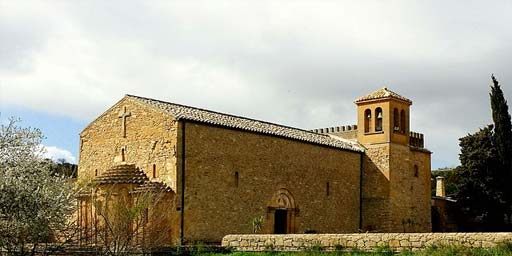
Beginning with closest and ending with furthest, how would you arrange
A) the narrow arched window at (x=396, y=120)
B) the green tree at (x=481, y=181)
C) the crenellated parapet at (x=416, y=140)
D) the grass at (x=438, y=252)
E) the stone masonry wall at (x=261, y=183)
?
the grass at (x=438, y=252) → the stone masonry wall at (x=261, y=183) → the narrow arched window at (x=396, y=120) → the crenellated parapet at (x=416, y=140) → the green tree at (x=481, y=181)

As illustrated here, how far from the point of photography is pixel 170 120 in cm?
2850

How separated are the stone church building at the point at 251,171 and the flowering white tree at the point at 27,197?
858cm

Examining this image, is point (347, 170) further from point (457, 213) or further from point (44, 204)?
point (44, 204)

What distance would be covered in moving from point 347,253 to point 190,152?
338 inches

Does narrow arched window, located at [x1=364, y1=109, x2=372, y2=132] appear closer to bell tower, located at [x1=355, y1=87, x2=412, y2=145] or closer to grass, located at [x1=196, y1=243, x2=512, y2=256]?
bell tower, located at [x1=355, y1=87, x2=412, y2=145]

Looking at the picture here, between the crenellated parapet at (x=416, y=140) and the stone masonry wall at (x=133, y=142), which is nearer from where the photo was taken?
the stone masonry wall at (x=133, y=142)

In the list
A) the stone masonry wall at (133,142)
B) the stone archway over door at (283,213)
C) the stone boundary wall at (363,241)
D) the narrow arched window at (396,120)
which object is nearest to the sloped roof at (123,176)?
the stone masonry wall at (133,142)

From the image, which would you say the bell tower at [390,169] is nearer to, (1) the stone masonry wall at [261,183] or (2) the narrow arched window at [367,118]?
(2) the narrow arched window at [367,118]

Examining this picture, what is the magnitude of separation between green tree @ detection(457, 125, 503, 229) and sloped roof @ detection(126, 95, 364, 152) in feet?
28.1

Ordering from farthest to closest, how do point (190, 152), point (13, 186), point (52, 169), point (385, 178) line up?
point (385, 178) < point (190, 152) < point (52, 169) < point (13, 186)

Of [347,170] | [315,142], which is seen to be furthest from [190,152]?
[347,170]

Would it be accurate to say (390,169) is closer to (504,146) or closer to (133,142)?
(504,146)

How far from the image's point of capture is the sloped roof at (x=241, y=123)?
29.8 m

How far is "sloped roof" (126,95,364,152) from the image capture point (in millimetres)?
29814
